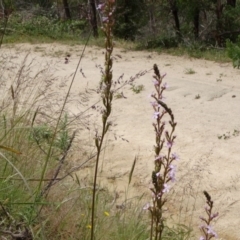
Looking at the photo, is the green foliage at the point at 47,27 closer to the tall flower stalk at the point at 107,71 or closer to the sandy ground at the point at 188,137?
the sandy ground at the point at 188,137

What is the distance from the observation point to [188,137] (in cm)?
589

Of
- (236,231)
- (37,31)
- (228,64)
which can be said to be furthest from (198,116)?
(37,31)

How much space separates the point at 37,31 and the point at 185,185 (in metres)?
12.2

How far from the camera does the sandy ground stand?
14.2 ft

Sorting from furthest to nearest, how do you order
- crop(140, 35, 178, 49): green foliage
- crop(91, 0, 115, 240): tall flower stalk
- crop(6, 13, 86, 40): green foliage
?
1. crop(6, 13, 86, 40): green foliage
2. crop(140, 35, 178, 49): green foliage
3. crop(91, 0, 115, 240): tall flower stalk

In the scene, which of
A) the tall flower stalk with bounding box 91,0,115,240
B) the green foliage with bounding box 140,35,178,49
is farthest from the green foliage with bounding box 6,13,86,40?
the tall flower stalk with bounding box 91,0,115,240

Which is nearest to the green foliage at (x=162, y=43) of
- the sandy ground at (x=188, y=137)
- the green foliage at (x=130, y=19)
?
the green foliage at (x=130, y=19)

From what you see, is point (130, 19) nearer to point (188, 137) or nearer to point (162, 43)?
point (162, 43)

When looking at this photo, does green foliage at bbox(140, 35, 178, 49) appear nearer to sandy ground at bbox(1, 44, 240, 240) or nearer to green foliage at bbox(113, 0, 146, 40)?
green foliage at bbox(113, 0, 146, 40)

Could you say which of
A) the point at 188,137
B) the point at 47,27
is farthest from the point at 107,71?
the point at 47,27

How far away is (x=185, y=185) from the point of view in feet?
14.7

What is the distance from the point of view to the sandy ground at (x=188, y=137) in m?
4.33

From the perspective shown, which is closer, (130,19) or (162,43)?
(162,43)

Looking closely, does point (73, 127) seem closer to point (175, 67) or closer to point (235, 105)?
point (235, 105)
